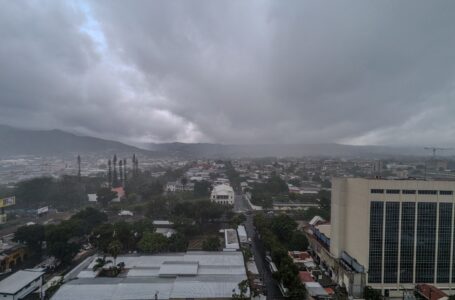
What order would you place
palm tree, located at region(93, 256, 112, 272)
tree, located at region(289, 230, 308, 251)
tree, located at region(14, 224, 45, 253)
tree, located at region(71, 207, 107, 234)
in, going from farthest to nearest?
tree, located at region(71, 207, 107, 234)
tree, located at region(289, 230, 308, 251)
tree, located at region(14, 224, 45, 253)
palm tree, located at region(93, 256, 112, 272)

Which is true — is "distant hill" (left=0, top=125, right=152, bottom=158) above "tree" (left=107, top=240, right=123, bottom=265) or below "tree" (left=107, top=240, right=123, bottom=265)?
above

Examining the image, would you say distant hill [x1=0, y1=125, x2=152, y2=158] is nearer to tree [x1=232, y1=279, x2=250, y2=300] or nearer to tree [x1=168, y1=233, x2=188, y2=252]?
tree [x1=168, y1=233, x2=188, y2=252]

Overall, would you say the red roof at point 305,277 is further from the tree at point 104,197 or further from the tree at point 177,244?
the tree at point 104,197

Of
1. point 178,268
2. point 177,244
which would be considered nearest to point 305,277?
point 178,268

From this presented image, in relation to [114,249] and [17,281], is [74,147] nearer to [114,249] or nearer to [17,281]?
[114,249]

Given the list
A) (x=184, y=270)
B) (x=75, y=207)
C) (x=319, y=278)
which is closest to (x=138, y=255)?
(x=184, y=270)

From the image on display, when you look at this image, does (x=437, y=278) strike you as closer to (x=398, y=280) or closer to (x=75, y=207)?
(x=398, y=280)

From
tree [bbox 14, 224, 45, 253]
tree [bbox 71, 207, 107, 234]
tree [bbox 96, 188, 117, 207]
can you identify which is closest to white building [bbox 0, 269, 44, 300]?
tree [bbox 14, 224, 45, 253]
